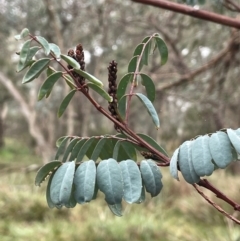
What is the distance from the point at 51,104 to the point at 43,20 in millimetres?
1821

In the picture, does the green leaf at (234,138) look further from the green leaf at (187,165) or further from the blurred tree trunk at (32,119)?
the blurred tree trunk at (32,119)

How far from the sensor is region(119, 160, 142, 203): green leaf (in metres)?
0.65

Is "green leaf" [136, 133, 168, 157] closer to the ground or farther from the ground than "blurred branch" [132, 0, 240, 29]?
closer to the ground

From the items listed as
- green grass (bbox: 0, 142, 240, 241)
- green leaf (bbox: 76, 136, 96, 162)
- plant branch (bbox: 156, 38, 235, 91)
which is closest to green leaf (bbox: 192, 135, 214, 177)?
green leaf (bbox: 76, 136, 96, 162)

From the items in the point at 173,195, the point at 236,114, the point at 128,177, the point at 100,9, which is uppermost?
the point at 100,9

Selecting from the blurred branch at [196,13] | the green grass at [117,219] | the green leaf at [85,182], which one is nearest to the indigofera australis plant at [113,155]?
the green leaf at [85,182]

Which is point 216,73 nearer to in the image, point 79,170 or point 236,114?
point 236,114

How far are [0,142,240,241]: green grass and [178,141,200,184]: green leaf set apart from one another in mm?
3008

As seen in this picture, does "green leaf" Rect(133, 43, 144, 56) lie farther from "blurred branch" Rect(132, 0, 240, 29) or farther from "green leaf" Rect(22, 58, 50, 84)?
"blurred branch" Rect(132, 0, 240, 29)

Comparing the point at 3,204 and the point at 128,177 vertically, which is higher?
the point at 128,177

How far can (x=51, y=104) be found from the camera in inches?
330

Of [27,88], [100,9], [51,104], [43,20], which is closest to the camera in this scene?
[100,9]

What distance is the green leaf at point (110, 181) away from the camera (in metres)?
0.64

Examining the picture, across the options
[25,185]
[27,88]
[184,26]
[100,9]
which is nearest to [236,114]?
[184,26]
